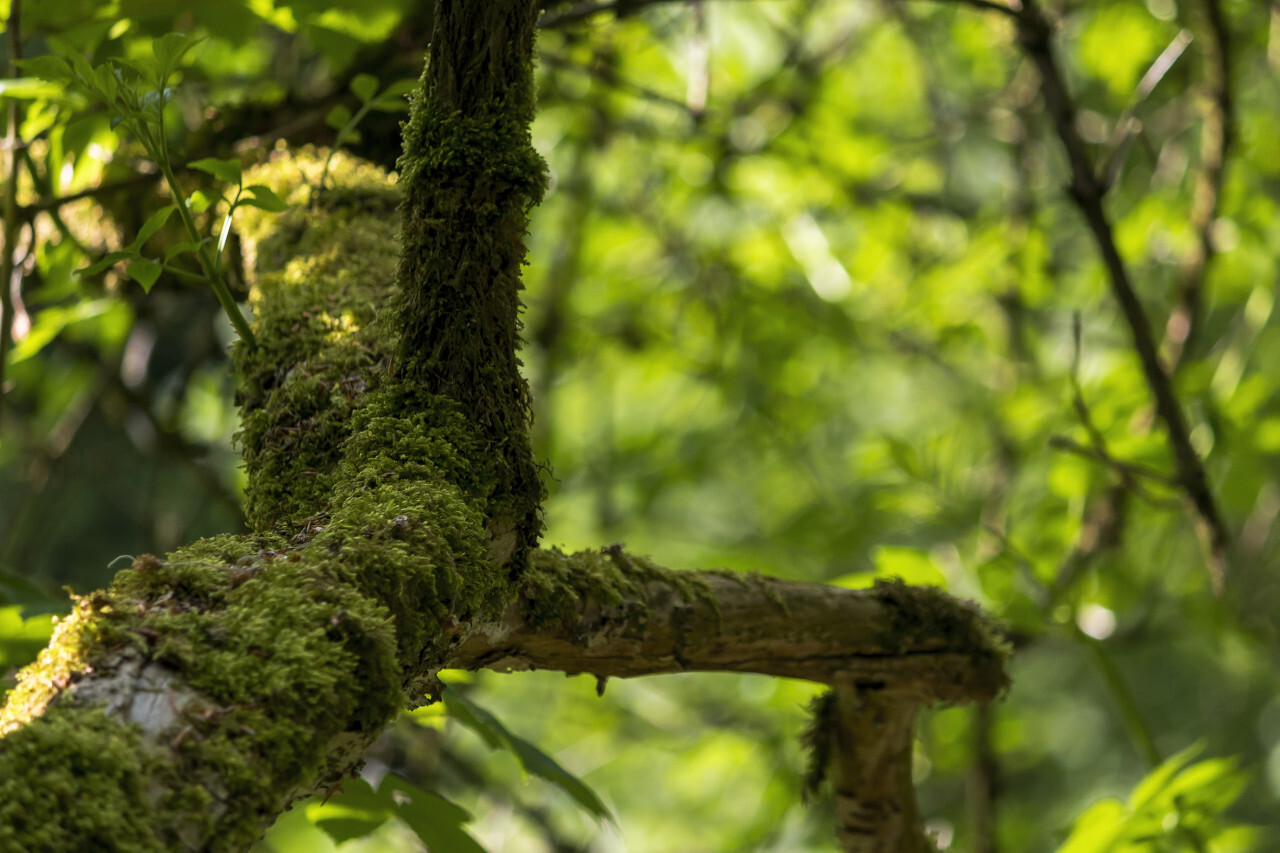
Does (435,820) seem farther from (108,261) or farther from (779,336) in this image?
(779,336)

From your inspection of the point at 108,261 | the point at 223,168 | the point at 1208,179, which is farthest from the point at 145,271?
the point at 1208,179

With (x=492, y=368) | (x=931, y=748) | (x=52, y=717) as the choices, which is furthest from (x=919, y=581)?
(x=931, y=748)

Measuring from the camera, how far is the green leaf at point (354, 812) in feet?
4.18

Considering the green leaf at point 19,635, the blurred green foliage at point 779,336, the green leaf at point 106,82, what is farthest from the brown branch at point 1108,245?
the green leaf at point 19,635

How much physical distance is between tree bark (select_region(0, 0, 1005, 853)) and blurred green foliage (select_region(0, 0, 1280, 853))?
357mm

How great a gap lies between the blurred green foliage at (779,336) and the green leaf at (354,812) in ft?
0.07

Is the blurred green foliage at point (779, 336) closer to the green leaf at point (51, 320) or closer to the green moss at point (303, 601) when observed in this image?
the green leaf at point (51, 320)

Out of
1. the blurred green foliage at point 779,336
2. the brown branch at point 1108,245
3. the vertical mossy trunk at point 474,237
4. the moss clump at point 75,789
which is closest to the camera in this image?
the moss clump at point 75,789

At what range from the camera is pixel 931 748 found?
354 centimetres

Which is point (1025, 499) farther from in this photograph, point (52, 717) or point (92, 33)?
point (52, 717)

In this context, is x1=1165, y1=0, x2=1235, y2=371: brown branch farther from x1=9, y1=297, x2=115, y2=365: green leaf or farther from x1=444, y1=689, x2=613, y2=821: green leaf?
x1=9, y1=297, x2=115, y2=365: green leaf

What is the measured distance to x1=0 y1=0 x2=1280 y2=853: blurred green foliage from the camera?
1839mm

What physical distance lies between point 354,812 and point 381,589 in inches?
26.9

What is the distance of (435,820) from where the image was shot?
127cm
